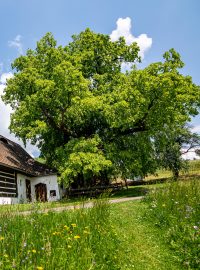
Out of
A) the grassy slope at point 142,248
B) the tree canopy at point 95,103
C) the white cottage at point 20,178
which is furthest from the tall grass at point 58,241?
the white cottage at point 20,178

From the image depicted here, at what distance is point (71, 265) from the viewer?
19.3 ft

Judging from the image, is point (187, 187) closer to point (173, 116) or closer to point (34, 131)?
point (173, 116)

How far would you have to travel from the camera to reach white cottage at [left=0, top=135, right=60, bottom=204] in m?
29.7

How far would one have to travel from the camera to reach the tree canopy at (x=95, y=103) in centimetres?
2702

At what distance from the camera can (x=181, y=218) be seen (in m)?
10.5

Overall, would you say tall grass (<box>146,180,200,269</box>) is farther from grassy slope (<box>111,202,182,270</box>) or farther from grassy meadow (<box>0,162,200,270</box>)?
grassy slope (<box>111,202,182,270</box>)

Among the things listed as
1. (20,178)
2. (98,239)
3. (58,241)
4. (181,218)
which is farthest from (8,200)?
(58,241)

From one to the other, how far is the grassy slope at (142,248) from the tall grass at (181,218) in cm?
25

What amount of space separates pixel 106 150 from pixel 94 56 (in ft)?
34.5

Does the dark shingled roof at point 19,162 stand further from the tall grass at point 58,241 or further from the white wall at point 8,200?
the tall grass at point 58,241

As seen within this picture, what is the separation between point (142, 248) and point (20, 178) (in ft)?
85.4

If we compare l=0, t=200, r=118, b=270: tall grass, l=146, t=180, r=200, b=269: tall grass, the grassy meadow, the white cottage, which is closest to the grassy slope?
the grassy meadow

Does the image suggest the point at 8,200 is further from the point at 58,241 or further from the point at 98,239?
the point at 58,241

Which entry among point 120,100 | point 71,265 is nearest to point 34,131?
point 120,100
